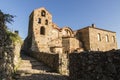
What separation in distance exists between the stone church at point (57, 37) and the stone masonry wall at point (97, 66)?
2304cm

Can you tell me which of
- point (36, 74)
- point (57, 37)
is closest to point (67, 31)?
point (57, 37)

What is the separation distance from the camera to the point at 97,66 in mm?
5461

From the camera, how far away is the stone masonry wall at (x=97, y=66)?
471 centimetres

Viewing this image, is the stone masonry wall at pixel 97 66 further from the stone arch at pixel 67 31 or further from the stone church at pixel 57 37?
the stone arch at pixel 67 31

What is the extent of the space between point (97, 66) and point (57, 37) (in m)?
28.5

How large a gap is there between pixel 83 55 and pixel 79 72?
83cm

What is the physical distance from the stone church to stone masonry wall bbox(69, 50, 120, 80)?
75.6 feet

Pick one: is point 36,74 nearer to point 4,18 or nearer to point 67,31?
point 4,18

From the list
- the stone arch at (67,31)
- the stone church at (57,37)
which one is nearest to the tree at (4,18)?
the stone church at (57,37)

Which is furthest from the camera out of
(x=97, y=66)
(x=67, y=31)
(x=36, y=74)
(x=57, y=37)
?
(x=67, y=31)

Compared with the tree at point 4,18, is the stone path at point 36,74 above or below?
below

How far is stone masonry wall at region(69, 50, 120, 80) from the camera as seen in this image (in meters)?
4.71

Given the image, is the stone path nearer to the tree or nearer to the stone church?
the tree

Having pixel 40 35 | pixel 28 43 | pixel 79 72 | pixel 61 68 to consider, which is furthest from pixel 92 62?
pixel 28 43
